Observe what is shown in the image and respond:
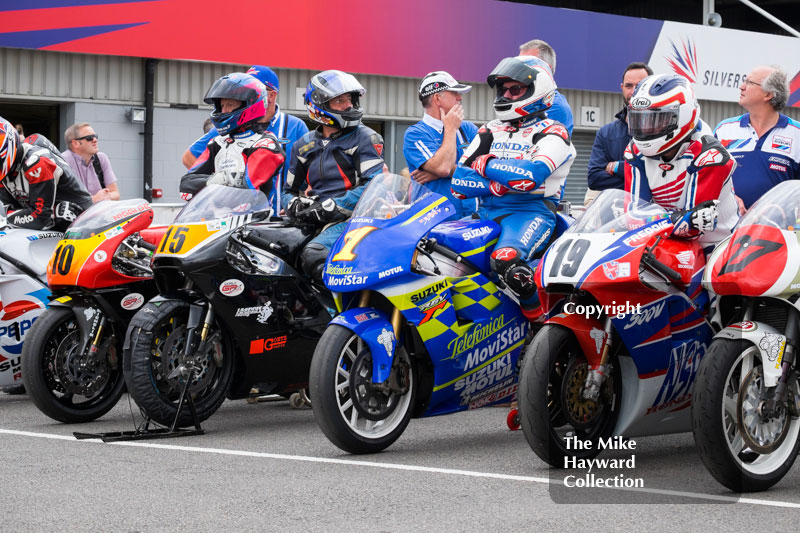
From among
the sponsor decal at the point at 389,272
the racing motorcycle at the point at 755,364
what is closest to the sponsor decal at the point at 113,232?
the sponsor decal at the point at 389,272

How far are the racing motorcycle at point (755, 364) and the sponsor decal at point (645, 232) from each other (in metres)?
0.34

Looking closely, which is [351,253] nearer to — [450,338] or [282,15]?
[450,338]

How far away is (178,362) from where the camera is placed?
755 cm

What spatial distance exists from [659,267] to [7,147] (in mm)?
4959

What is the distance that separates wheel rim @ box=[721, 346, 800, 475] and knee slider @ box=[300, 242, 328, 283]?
2845mm

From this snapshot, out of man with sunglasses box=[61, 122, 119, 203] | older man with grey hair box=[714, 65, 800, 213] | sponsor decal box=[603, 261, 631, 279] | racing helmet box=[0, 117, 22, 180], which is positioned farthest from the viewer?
man with sunglasses box=[61, 122, 119, 203]

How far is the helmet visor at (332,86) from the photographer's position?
7.99 metres

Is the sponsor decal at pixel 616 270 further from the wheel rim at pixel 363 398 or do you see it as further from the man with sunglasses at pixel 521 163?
the wheel rim at pixel 363 398

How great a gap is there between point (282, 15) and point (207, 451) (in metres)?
12.4

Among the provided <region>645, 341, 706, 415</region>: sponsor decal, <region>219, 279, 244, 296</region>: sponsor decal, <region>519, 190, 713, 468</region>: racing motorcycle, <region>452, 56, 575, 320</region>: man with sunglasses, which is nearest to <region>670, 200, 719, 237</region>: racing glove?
<region>519, 190, 713, 468</region>: racing motorcycle

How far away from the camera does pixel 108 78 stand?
57.5ft

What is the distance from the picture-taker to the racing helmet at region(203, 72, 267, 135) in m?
8.35

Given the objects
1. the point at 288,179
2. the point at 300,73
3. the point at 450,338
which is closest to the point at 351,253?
the point at 450,338

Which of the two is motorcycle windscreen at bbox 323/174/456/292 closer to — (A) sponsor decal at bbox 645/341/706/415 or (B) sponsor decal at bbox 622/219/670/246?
(B) sponsor decal at bbox 622/219/670/246
